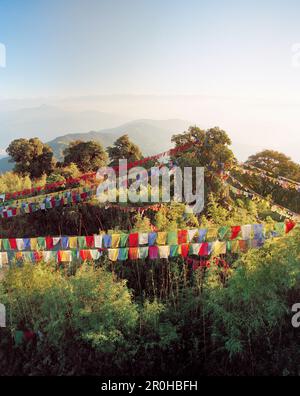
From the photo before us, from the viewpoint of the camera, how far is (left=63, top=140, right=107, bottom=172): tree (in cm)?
1968

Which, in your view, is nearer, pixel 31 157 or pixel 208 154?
pixel 208 154

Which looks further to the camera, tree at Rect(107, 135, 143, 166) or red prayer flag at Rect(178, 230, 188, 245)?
tree at Rect(107, 135, 143, 166)

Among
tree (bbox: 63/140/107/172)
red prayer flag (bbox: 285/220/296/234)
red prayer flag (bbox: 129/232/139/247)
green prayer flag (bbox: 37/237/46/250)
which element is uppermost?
tree (bbox: 63/140/107/172)

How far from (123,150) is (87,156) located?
179 centimetres

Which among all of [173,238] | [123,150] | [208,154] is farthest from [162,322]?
[123,150]

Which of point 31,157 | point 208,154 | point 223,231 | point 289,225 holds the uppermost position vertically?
point 208,154

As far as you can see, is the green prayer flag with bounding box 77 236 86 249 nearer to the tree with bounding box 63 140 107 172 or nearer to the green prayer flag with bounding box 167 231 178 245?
the green prayer flag with bounding box 167 231 178 245

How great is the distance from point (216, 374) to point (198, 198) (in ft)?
18.6

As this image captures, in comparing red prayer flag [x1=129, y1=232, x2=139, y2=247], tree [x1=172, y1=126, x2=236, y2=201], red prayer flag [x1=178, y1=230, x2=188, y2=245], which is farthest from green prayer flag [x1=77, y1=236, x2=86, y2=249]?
tree [x1=172, y1=126, x2=236, y2=201]

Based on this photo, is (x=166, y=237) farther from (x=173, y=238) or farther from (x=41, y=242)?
(x=41, y=242)

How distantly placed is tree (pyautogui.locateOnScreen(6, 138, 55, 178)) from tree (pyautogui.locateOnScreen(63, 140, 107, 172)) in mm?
1213

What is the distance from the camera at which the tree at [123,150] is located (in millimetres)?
19812

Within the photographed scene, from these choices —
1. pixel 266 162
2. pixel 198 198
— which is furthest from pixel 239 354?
pixel 266 162

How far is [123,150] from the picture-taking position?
19.8m
